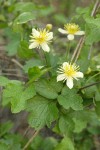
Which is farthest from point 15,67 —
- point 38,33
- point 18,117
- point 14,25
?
point 38,33

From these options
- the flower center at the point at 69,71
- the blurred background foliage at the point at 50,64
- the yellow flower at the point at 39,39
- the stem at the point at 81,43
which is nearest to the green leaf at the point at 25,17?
the blurred background foliage at the point at 50,64

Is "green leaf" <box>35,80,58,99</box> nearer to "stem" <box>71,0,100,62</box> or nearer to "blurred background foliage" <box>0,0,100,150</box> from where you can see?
"blurred background foliage" <box>0,0,100,150</box>

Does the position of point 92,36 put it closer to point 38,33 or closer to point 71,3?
point 38,33

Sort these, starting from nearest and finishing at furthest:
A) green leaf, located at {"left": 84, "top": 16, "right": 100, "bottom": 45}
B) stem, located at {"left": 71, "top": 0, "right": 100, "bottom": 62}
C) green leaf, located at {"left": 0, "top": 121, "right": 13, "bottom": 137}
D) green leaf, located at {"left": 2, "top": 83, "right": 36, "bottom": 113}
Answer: green leaf, located at {"left": 2, "top": 83, "right": 36, "bottom": 113} < green leaf, located at {"left": 84, "top": 16, "right": 100, "bottom": 45} < stem, located at {"left": 71, "top": 0, "right": 100, "bottom": 62} < green leaf, located at {"left": 0, "top": 121, "right": 13, "bottom": 137}

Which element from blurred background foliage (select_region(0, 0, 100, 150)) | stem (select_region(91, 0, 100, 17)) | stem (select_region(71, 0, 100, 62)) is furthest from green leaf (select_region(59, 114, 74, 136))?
stem (select_region(91, 0, 100, 17))

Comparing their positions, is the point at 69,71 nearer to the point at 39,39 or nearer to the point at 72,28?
the point at 39,39

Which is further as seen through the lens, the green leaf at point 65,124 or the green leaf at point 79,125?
the green leaf at point 79,125

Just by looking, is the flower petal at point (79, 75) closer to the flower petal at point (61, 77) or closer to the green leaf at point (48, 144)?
the flower petal at point (61, 77)
